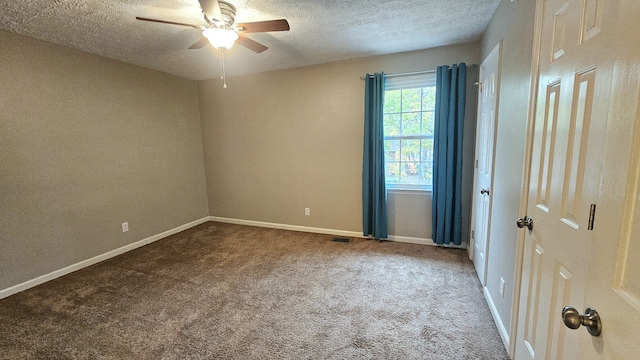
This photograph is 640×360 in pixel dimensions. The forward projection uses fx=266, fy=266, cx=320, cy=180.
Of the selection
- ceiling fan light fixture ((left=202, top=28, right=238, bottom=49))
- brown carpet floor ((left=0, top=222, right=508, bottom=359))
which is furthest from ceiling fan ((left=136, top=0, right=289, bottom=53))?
brown carpet floor ((left=0, top=222, right=508, bottom=359))

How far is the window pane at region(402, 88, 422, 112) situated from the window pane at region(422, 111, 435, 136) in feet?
0.42

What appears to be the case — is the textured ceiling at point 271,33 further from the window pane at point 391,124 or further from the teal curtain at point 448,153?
the window pane at point 391,124

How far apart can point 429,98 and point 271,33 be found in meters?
2.01

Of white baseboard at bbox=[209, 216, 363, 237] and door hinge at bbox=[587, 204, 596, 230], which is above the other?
door hinge at bbox=[587, 204, 596, 230]

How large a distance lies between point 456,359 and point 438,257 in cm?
154

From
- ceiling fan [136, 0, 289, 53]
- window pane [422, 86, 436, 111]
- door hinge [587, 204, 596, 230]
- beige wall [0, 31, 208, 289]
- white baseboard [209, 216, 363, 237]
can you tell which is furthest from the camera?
white baseboard [209, 216, 363, 237]

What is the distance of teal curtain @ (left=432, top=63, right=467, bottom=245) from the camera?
303 centimetres

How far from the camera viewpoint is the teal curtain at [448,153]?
3.03m

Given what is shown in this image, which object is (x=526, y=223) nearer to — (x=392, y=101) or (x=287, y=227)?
(x=392, y=101)

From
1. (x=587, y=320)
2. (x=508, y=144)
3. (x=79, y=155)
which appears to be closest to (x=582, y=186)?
(x=587, y=320)

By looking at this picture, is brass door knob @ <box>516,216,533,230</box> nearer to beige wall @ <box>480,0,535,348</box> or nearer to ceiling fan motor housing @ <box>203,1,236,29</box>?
beige wall @ <box>480,0,535,348</box>

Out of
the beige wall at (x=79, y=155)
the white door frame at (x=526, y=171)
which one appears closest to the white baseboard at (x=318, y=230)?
the beige wall at (x=79, y=155)

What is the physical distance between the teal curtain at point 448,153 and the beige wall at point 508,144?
0.78 metres

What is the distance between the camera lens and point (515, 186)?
166 centimetres
